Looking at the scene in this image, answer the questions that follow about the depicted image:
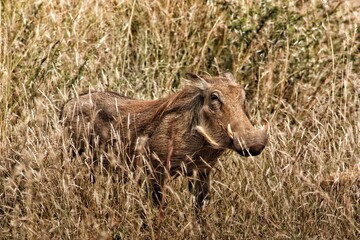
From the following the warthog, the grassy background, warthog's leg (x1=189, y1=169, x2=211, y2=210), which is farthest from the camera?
warthog's leg (x1=189, y1=169, x2=211, y2=210)

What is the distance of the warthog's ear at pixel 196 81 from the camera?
187 inches

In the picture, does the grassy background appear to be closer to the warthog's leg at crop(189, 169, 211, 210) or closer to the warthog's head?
the warthog's leg at crop(189, 169, 211, 210)

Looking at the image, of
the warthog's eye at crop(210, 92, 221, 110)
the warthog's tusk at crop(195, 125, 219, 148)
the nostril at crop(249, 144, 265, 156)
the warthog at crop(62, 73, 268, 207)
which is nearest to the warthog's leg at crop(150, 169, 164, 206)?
the warthog at crop(62, 73, 268, 207)

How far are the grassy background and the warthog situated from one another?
0.13 meters

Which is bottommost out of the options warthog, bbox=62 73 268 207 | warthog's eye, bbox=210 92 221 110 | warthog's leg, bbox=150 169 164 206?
warthog's leg, bbox=150 169 164 206

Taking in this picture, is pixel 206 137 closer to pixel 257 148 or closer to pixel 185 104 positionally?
pixel 185 104

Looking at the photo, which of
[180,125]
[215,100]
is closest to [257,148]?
[215,100]

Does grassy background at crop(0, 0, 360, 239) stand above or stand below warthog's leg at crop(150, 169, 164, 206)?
above

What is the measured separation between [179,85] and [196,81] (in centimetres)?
Answer: 131

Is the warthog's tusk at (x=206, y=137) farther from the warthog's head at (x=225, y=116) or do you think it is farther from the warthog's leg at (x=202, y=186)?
the warthog's leg at (x=202, y=186)

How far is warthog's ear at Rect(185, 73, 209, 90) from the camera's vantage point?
4.76 m

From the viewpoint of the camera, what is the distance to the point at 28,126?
16.8ft

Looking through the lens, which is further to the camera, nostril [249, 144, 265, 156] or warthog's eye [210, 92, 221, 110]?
warthog's eye [210, 92, 221, 110]

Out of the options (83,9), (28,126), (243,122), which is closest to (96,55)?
(83,9)
